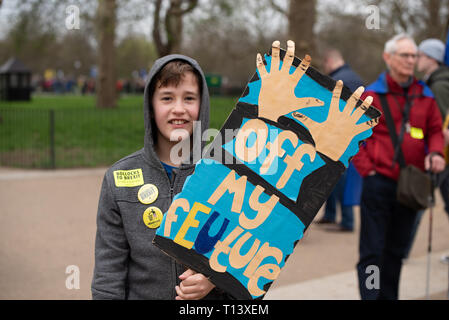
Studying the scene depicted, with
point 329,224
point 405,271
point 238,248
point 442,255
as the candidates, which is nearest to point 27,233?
point 329,224

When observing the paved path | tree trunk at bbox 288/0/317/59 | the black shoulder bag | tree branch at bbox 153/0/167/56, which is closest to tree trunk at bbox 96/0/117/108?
tree branch at bbox 153/0/167/56

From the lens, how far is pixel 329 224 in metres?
7.47

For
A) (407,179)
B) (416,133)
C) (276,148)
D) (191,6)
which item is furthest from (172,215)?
(191,6)

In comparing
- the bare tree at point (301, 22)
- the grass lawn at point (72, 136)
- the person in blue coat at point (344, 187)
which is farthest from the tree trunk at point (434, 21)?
the person in blue coat at point (344, 187)

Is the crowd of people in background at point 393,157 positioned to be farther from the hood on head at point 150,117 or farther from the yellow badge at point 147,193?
the yellow badge at point 147,193

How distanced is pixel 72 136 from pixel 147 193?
11784mm

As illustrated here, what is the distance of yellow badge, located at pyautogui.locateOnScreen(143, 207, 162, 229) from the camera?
223 cm

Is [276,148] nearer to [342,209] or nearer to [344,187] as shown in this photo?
[344,187]

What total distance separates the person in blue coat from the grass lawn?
194 inches

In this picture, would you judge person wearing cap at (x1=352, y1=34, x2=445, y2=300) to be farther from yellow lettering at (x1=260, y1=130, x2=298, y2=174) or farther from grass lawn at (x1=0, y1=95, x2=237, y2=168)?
grass lawn at (x1=0, y1=95, x2=237, y2=168)

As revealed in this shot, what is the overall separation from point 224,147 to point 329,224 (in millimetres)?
5749

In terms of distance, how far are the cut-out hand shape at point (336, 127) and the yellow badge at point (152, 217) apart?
675 mm

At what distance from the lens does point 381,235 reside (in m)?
4.14
